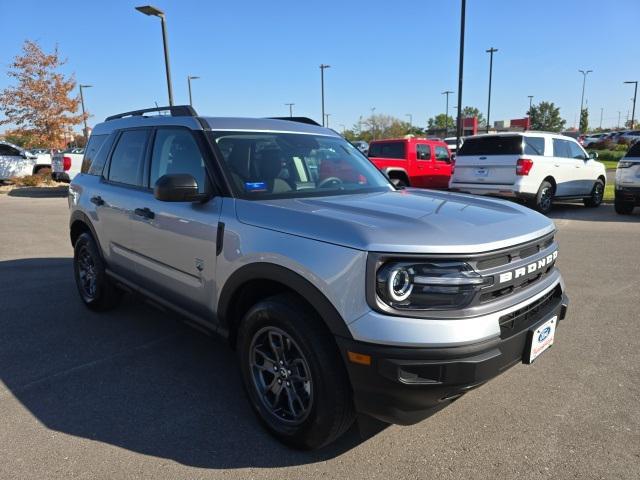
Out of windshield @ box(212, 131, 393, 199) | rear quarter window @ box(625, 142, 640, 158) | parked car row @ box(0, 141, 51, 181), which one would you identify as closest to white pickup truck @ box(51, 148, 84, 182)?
parked car row @ box(0, 141, 51, 181)

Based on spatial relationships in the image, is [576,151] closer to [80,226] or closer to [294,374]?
[80,226]

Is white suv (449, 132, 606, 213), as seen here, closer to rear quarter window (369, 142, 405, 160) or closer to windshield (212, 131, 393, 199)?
rear quarter window (369, 142, 405, 160)

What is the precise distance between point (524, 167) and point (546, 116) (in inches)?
3389

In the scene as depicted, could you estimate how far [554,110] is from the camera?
87062mm

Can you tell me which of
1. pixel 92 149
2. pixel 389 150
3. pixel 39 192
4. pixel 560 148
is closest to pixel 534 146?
pixel 560 148

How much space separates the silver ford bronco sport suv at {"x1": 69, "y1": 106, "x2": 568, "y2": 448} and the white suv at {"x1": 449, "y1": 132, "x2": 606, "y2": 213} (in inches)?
305

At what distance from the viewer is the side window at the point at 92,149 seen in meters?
4.91

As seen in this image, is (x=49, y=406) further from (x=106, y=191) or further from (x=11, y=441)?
(x=106, y=191)

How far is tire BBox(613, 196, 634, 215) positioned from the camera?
11016 mm

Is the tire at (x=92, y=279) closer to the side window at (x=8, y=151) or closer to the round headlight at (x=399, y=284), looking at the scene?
the round headlight at (x=399, y=284)

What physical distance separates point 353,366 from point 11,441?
2041mm

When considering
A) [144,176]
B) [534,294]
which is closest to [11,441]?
[144,176]

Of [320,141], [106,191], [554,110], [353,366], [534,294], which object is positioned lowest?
[353,366]

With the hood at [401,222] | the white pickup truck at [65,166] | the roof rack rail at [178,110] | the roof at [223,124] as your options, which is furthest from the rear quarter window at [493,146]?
the white pickup truck at [65,166]
